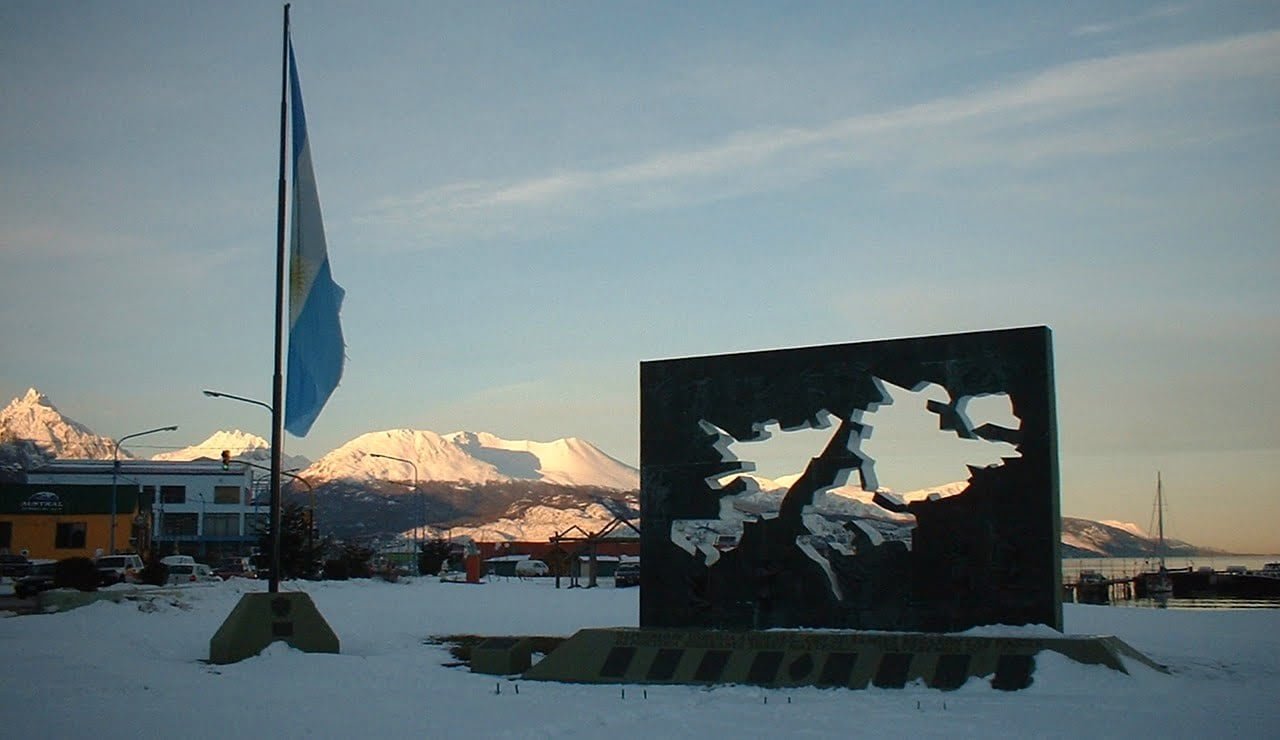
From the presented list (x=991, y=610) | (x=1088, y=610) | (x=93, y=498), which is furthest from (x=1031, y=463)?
(x=93, y=498)

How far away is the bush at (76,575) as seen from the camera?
39.6 m

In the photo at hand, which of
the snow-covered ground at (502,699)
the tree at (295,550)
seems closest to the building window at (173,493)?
the tree at (295,550)

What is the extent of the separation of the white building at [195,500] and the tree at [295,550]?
138 feet

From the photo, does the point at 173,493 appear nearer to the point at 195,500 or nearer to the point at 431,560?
the point at 195,500

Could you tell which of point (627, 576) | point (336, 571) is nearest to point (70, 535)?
point (336, 571)

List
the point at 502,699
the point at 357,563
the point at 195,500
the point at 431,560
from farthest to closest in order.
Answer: the point at 195,500 → the point at 431,560 → the point at 357,563 → the point at 502,699

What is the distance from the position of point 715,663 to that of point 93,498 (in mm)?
65316

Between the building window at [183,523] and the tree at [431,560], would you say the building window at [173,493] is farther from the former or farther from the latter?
the tree at [431,560]

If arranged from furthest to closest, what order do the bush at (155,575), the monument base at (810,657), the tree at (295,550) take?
the tree at (295,550), the bush at (155,575), the monument base at (810,657)

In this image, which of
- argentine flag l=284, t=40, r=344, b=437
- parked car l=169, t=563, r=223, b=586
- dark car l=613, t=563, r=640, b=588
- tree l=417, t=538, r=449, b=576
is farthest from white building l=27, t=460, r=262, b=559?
argentine flag l=284, t=40, r=344, b=437

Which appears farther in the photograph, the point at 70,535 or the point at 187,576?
the point at 70,535

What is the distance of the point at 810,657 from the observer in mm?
20047

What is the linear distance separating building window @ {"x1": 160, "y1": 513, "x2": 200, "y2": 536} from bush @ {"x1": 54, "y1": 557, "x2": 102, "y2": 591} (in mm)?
64661

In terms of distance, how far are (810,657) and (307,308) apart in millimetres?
11038
